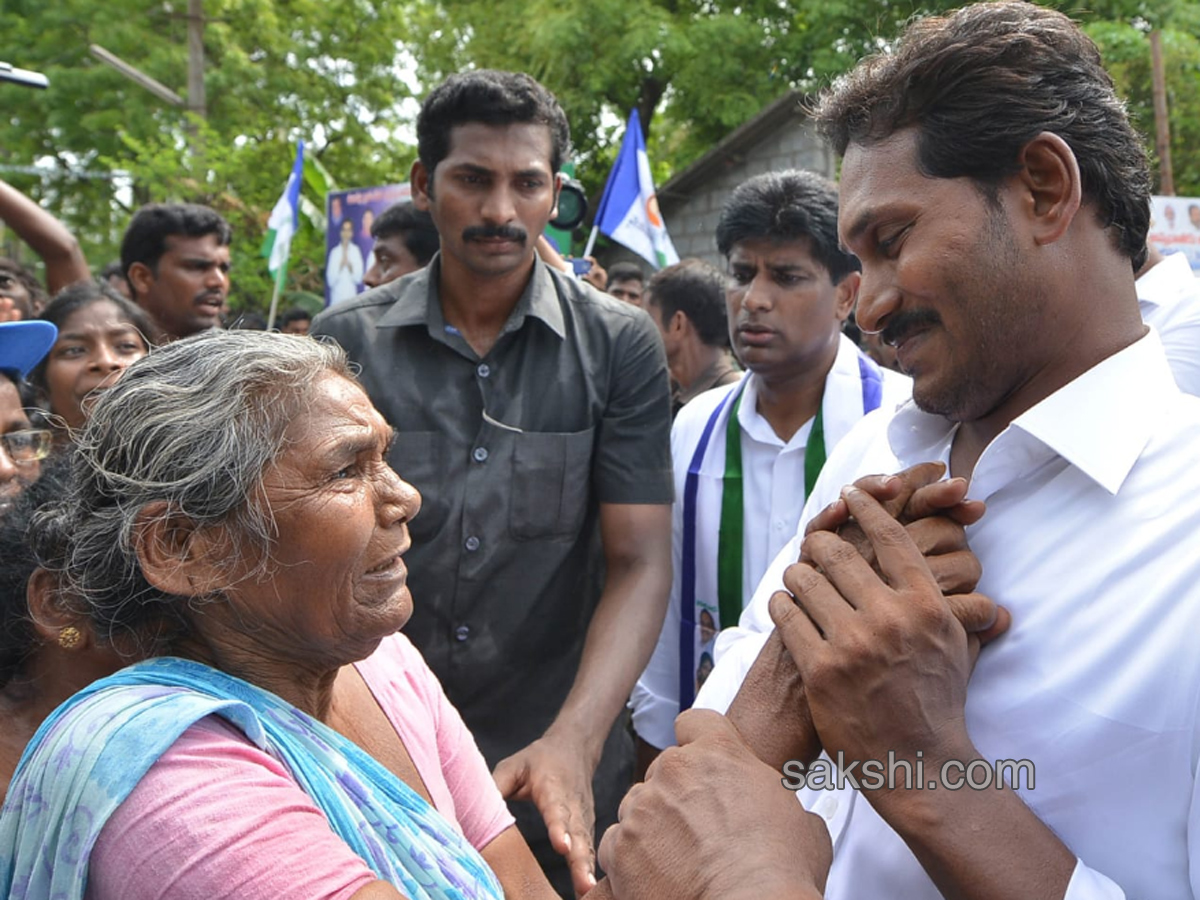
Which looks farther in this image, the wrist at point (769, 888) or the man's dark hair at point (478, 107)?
the man's dark hair at point (478, 107)

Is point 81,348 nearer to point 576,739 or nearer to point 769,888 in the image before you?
point 576,739

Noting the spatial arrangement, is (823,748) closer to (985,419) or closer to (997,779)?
(997,779)

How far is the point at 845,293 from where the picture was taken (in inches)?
150

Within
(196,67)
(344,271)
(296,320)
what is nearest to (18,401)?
(344,271)

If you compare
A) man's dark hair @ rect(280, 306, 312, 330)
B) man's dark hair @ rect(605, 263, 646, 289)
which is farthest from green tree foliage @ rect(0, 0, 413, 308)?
man's dark hair @ rect(605, 263, 646, 289)

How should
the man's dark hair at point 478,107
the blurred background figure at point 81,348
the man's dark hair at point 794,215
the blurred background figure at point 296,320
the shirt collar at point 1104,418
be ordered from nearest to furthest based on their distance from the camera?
the shirt collar at point 1104,418 → the man's dark hair at point 478,107 → the man's dark hair at point 794,215 → the blurred background figure at point 81,348 → the blurred background figure at point 296,320

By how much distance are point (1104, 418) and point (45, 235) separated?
15.0 feet

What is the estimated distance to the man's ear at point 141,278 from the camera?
554 centimetres

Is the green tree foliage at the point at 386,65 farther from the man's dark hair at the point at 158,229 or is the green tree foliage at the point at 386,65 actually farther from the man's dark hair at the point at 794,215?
the man's dark hair at the point at 794,215

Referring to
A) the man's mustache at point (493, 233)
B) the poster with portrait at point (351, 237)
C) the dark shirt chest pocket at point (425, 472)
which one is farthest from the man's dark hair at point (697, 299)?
the poster with portrait at point (351, 237)

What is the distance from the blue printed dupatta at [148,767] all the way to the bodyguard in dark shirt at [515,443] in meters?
0.95

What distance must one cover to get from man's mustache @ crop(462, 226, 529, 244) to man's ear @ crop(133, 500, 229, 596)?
150cm

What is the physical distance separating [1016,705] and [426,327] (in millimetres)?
2015

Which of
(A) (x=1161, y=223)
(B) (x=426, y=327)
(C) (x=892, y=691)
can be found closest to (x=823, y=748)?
(C) (x=892, y=691)
